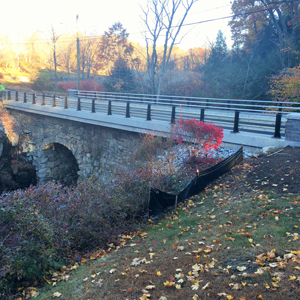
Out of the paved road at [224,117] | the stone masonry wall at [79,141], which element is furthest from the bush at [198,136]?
the stone masonry wall at [79,141]

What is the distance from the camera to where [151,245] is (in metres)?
5.62

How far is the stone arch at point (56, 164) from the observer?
19812 mm

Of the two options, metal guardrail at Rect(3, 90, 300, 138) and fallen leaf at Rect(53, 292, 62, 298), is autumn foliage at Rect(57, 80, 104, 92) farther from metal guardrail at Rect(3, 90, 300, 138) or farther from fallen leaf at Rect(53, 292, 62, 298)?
fallen leaf at Rect(53, 292, 62, 298)

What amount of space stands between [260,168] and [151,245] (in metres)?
4.31

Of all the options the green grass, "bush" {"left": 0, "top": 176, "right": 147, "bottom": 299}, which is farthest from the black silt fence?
the green grass

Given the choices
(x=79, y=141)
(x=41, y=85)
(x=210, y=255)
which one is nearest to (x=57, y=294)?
(x=210, y=255)

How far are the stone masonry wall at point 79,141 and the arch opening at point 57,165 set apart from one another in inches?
4.2

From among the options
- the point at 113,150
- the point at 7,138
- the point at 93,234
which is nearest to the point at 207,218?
the point at 93,234

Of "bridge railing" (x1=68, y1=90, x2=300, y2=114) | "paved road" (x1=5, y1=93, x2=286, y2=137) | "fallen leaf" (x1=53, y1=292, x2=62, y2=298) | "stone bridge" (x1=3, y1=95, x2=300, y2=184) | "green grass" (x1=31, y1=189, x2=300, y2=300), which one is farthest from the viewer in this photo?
"bridge railing" (x1=68, y1=90, x2=300, y2=114)

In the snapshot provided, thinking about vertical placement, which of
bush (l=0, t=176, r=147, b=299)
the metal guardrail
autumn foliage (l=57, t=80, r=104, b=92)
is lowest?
bush (l=0, t=176, r=147, b=299)

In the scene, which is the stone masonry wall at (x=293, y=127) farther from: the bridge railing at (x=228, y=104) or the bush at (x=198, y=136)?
the bush at (x=198, y=136)

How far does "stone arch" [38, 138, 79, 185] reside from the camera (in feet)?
65.0

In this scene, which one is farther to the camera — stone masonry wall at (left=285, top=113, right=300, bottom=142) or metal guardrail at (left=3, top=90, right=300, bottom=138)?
metal guardrail at (left=3, top=90, right=300, bottom=138)

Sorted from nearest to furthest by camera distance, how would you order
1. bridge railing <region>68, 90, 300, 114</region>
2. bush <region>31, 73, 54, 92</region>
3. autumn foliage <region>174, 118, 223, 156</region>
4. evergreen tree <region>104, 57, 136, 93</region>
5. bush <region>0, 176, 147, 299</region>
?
bush <region>0, 176, 147, 299</region> < autumn foliage <region>174, 118, 223, 156</region> < bridge railing <region>68, 90, 300, 114</region> < evergreen tree <region>104, 57, 136, 93</region> < bush <region>31, 73, 54, 92</region>
